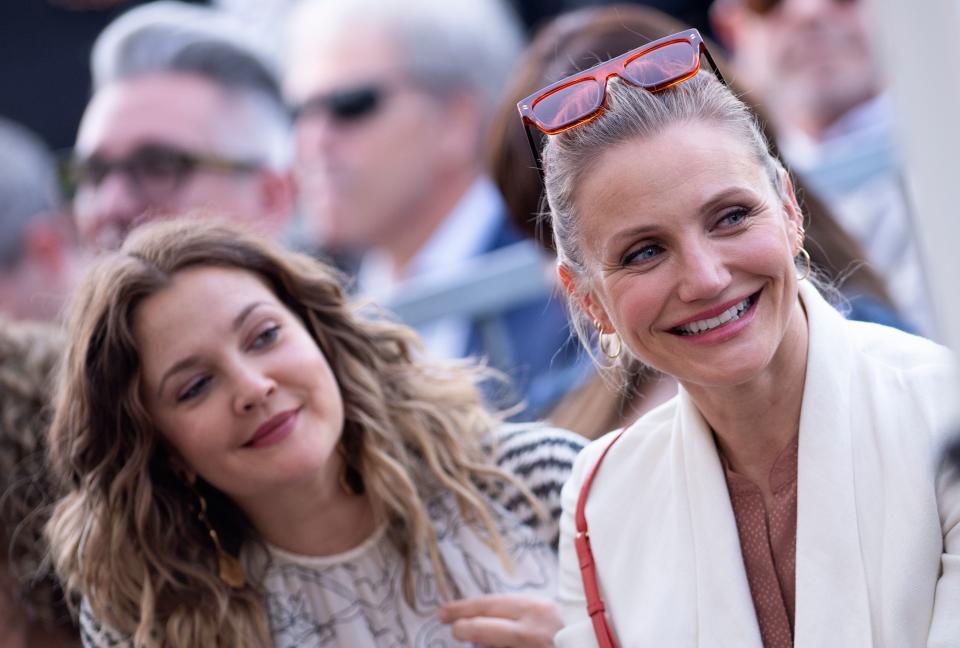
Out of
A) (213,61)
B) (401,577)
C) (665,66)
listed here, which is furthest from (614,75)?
(213,61)

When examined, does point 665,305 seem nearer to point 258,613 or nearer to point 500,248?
point 258,613

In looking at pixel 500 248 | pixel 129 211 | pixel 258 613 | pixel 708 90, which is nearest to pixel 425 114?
pixel 500 248

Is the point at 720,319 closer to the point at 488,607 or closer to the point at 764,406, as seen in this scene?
the point at 764,406

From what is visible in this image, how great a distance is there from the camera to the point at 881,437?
1.94 meters

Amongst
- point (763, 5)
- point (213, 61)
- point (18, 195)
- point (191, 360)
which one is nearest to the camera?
point (191, 360)

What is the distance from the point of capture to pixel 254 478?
8.81 ft

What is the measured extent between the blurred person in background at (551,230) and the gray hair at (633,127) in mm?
423

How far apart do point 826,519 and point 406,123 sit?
10.4 ft

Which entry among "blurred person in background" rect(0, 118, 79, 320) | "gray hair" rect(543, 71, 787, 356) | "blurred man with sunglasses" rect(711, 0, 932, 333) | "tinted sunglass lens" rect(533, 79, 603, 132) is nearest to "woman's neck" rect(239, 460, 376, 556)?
"gray hair" rect(543, 71, 787, 356)

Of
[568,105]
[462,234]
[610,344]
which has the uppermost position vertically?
[568,105]

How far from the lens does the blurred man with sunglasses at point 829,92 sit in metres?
4.05

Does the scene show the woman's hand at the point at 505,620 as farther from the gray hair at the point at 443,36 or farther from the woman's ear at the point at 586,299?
the gray hair at the point at 443,36

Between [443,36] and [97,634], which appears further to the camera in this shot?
[443,36]

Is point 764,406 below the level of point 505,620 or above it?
above
